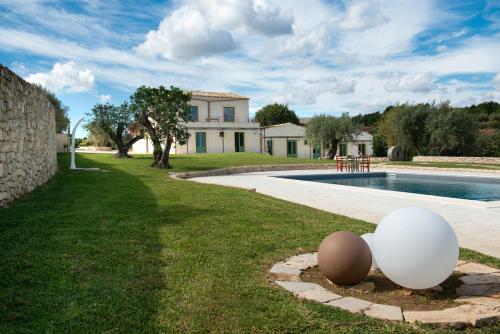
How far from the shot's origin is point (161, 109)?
21.5 metres

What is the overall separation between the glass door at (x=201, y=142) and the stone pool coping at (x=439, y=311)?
3434 centimetres

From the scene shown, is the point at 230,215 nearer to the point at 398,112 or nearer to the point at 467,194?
the point at 467,194

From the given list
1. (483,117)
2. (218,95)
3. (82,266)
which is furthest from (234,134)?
(82,266)

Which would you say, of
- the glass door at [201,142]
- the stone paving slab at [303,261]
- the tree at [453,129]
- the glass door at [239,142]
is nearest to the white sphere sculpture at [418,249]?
the stone paving slab at [303,261]

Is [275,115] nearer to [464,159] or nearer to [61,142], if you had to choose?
[61,142]

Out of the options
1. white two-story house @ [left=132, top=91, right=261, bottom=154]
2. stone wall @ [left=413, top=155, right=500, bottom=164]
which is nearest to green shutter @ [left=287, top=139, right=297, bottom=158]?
Result: white two-story house @ [left=132, top=91, right=261, bottom=154]

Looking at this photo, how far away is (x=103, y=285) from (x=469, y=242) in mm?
5213

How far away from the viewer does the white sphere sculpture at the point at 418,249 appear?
12.5 ft

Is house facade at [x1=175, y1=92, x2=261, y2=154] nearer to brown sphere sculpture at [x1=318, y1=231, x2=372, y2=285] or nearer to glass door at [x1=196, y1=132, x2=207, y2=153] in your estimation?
glass door at [x1=196, y1=132, x2=207, y2=153]

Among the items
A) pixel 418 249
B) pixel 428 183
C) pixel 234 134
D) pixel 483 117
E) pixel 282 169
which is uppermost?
pixel 483 117

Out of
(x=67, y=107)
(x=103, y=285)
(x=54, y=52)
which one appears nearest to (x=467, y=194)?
(x=103, y=285)

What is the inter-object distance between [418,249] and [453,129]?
30.9 meters

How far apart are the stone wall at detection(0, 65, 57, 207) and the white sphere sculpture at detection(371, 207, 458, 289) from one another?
287 inches

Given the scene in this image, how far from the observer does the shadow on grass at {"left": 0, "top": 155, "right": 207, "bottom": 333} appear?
343 centimetres
